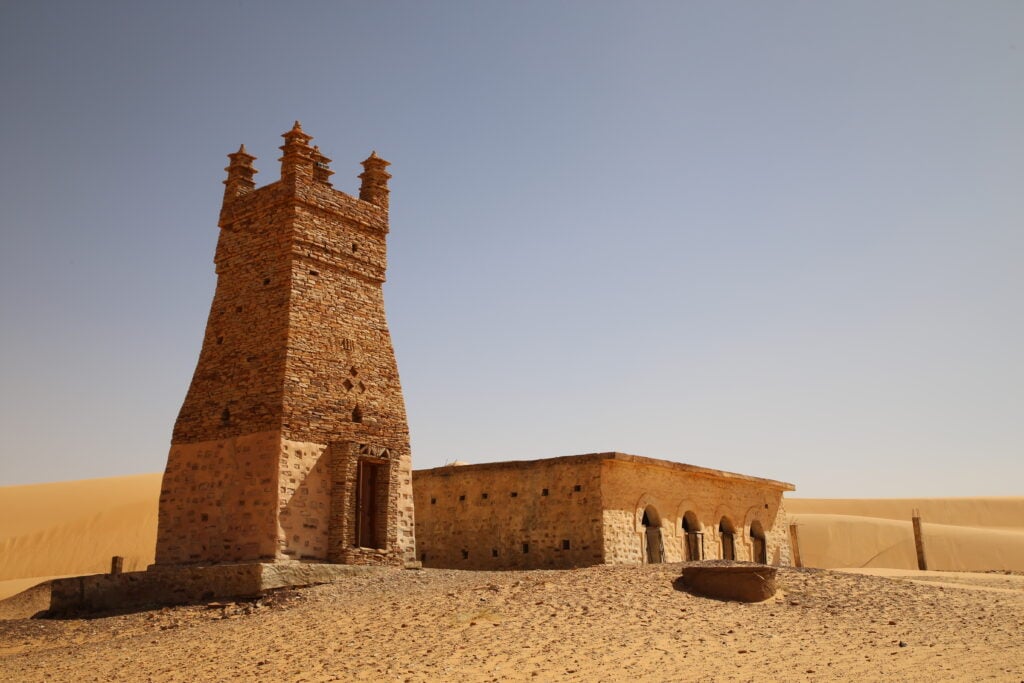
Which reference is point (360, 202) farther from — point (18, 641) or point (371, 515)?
point (18, 641)

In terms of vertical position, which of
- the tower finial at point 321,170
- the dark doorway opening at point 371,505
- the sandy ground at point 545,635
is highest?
the tower finial at point 321,170

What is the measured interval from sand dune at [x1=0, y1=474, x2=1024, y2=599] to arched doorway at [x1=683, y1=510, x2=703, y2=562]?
86.4 ft

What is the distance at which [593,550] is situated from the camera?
20.7 m

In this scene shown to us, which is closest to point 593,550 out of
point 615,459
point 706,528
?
point 615,459

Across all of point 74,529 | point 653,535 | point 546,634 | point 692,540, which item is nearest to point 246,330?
point 546,634

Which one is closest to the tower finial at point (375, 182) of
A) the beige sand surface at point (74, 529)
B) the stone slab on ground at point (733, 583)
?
the stone slab on ground at point (733, 583)

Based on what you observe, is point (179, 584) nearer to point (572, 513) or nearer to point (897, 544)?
point (572, 513)

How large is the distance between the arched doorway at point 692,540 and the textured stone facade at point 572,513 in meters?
0.03

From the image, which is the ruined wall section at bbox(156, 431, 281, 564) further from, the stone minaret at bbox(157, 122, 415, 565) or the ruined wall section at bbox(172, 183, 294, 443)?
the ruined wall section at bbox(172, 183, 294, 443)

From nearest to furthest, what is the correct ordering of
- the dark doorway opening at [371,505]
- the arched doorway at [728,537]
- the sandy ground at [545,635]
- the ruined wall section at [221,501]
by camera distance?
1. the sandy ground at [545,635]
2. the ruined wall section at [221,501]
3. the dark doorway opening at [371,505]
4. the arched doorway at [728,537]

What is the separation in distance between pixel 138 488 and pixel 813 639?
177ft

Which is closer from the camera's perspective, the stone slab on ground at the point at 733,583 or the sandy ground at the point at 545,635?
the sandy ground at the point at 545,635

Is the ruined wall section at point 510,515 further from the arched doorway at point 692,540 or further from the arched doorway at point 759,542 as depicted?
the arched doorway at point 759,542

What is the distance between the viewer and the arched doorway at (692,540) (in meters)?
24.1
